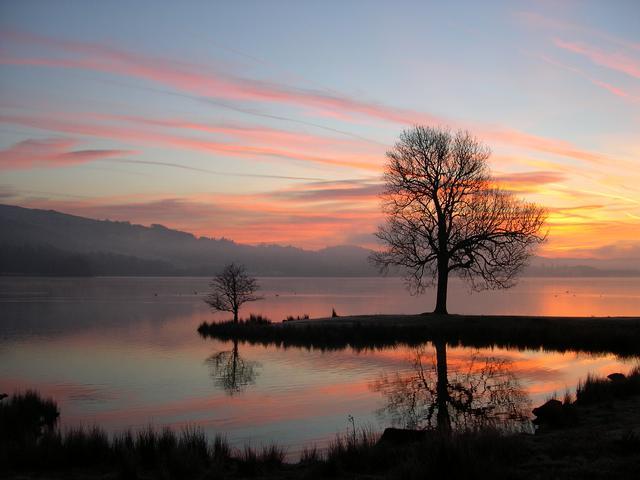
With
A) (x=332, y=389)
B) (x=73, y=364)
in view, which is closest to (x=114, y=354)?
(x=73, y=364)

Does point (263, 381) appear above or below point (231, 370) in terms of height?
above

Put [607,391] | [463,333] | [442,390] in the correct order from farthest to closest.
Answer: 1. [463,333]
2. [442,390]
3. [607,391]

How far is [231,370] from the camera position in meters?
27.7

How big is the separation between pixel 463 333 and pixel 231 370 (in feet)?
49.6

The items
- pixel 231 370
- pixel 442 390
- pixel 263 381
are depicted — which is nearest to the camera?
pixel 442 390

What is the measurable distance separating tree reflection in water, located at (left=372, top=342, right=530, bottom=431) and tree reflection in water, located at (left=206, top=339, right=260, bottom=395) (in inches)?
216

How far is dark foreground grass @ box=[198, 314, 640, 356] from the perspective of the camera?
3170 centimetres

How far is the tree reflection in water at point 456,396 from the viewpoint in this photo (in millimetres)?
16578

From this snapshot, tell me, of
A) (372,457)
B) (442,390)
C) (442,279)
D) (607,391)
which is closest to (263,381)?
(442,390)

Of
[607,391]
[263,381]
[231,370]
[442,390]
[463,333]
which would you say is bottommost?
[231,370]

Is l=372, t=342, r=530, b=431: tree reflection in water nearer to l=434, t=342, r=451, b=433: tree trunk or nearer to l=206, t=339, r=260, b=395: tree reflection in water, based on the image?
l=434, t=342, r=451, b=433: tree trunk

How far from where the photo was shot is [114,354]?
33.4m

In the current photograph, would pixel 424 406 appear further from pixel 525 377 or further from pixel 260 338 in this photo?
pixel 260 338

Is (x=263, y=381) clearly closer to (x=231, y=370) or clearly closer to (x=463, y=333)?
(x=231, y=370)
